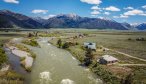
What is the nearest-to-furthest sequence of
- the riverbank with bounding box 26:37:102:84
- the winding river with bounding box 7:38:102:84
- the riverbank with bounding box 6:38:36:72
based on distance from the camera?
the winding river with bounding box 7:38:102:84, the riverbank with bounding box 26:37:102:84, the riverbank with bounding box 6:38:36:72

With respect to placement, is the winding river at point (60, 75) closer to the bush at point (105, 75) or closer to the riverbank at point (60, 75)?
the riverbank at point (60, 75)

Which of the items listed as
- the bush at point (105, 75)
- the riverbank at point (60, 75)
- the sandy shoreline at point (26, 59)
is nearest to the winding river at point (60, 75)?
the riverbank at point (60, 75)

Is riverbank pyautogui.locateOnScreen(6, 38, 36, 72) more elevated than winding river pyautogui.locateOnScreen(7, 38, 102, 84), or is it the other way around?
riverbank pyautogui.locateOnScreen(6, 38, 36, 72)

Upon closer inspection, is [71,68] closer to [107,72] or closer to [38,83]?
[107,72]

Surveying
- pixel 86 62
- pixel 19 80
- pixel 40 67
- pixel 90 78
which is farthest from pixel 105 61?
pixel 19 80

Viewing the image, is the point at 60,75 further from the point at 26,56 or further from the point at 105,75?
the point at 26,56

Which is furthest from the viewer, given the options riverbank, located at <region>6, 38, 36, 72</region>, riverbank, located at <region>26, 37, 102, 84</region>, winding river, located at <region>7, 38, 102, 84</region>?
riverbank, located at <region>6, 38, 36, 72</region>

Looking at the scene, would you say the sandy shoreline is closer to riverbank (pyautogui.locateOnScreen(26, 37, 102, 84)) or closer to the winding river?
the winding river

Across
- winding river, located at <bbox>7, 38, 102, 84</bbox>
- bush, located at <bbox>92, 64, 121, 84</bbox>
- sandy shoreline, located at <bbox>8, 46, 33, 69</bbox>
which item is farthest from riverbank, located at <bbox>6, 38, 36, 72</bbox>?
bush, located at <bbox>92, 64, 121, 84</bbox>

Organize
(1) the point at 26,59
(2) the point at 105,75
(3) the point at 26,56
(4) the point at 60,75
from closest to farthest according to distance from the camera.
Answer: (2) the point at 105,75
(4) the point at 60,75
(1) the point at 26,59
(3) the point at 26,56

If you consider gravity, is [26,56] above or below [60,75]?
above

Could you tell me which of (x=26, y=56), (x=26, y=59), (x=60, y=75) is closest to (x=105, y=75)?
(x=60, y=75)
